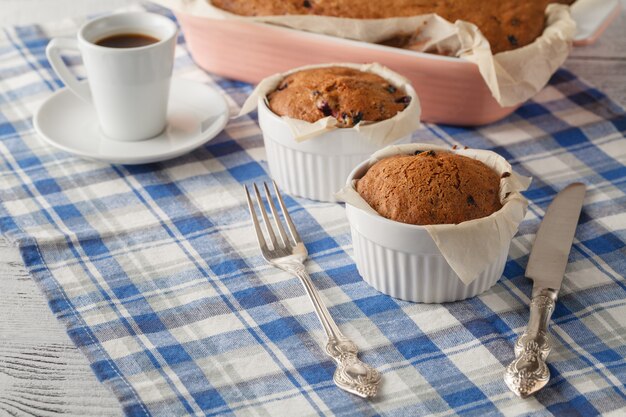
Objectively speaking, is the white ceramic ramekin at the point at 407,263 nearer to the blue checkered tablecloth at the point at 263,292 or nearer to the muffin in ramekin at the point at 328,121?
the blue checkered tablecloth at the point at 263,292

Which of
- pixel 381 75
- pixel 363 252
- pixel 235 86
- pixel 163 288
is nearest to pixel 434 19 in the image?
pixel 381 75

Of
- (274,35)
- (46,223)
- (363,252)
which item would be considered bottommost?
(46,223)

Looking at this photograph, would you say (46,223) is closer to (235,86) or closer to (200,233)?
(200,233)

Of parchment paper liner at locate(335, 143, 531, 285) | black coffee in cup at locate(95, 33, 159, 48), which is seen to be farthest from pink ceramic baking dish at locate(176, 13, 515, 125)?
parchment paper liner at locate(335, 143, 531, 285)

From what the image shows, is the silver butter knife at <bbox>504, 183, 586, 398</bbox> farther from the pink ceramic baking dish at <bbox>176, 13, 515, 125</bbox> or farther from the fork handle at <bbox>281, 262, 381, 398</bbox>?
the pink ceramic baking dish at <bbox>176, 13, 515, 125</bbox>

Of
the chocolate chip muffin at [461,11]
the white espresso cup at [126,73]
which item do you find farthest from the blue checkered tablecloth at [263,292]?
the chocolate chip muffin at [461,11]
